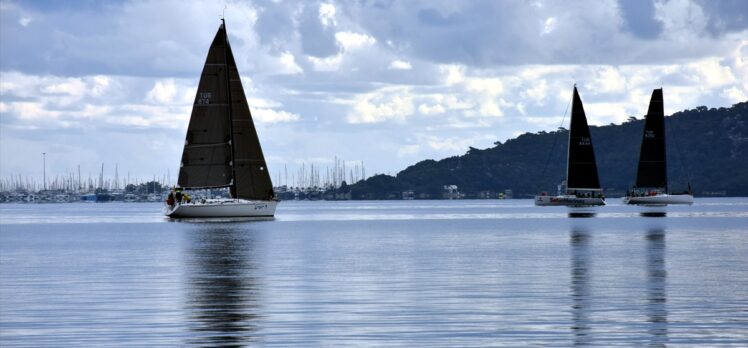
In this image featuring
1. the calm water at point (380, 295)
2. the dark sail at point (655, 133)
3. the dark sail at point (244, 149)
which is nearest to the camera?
the calm water at point (380, 295)

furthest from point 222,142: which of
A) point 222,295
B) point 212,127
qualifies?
point 222,295

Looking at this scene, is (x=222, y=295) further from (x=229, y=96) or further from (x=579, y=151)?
(x=579, y=151)

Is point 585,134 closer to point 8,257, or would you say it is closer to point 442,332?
point 8,257

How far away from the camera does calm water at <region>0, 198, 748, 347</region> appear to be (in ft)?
106

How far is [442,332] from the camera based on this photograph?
32.7 metres

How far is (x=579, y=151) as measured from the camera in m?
193

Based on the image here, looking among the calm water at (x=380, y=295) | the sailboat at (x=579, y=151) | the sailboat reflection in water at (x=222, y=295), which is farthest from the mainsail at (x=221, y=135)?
the sailboat at (x=579, y=151)

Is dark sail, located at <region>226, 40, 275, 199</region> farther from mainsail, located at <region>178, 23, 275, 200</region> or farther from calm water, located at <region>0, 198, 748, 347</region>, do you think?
calm water, located at <region>0, 198, 748, 347</region>

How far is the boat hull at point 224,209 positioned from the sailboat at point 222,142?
90 mm

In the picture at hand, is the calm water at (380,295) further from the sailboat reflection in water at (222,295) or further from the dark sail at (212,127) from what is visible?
the dark sail at (212,127)

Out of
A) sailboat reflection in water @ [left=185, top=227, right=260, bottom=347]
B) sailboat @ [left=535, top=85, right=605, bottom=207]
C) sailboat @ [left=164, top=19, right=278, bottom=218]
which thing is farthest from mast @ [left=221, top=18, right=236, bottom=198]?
sailboat @ [left=535, top=85, right=605, bottom=207]

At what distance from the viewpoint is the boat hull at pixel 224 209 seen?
122625mm

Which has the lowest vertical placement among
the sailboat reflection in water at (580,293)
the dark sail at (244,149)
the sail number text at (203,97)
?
the sailboat reflection in water at (580,293)

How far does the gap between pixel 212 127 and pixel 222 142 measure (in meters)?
1.61
